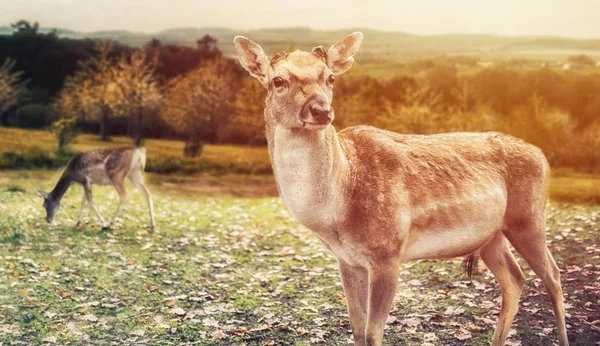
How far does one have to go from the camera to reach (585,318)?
438cm

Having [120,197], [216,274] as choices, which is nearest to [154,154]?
[120,197]

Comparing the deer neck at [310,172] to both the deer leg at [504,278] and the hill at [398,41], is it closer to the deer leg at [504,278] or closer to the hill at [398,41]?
the deer leg at [504,278]

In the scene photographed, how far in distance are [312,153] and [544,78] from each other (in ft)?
14.7

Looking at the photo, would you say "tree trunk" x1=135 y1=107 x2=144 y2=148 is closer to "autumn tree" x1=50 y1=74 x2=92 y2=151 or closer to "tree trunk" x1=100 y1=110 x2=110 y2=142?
"tree trunk" x1=100 y1=110 x2=110 y2=142

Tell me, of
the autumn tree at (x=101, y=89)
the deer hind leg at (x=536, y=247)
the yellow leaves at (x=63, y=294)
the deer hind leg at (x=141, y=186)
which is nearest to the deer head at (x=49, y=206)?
the deer hind leg at (x=141, y=186)

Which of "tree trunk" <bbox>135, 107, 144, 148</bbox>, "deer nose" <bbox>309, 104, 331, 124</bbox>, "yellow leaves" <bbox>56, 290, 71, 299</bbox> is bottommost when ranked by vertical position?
"yellow leaves" <bbox>56, 290, 71, 299</bbox>

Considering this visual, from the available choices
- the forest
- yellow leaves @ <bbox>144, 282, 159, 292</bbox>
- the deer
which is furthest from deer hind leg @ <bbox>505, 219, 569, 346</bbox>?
the forest

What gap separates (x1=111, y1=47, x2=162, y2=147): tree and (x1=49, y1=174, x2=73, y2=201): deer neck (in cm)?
80

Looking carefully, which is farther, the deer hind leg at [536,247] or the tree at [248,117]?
the tree at [248,117]

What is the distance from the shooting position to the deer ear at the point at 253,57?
2.96 m

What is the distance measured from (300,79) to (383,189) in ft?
2.23

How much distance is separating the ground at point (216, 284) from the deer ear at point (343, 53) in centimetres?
197

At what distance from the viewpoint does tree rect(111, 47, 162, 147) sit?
6.96 meters

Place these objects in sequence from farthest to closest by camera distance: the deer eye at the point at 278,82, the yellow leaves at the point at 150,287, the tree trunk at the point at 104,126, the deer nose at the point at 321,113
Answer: the tree trunk at the point at 104,126, the yellow leaves at the point at 150,287, the deer eye at the point at 278,82, the deer nose at the point at 321,113
